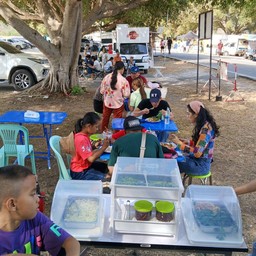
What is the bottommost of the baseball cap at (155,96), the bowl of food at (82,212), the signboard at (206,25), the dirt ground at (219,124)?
the dirt ground at (219,124)

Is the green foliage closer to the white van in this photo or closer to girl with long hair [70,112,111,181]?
girl with long hair [70,112,111,181]

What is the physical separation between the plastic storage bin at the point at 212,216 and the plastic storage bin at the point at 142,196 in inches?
7.7

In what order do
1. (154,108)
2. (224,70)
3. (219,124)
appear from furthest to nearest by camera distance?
(224,70) < (219,124) < (154,108)

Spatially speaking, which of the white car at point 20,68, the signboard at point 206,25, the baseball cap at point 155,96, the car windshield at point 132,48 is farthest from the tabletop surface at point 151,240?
the car windshield at point 132,48

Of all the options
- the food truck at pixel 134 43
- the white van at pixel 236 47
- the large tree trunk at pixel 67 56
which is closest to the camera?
the large tree trunk at pixel 67 56

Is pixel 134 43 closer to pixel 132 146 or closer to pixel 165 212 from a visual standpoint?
pixel 132 146

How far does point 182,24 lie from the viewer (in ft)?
202

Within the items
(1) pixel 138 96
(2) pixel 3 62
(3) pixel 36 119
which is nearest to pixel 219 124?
(1) pixel 138 96

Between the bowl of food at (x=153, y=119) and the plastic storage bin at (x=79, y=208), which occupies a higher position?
the plastic storage bin at (x=79, y=208)

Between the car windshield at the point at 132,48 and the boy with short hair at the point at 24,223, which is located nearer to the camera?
the boy with short hair at the point at 24,223

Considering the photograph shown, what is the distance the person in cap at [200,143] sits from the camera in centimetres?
434

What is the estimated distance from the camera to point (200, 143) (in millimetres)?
4348

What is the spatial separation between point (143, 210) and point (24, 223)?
2.77 feet

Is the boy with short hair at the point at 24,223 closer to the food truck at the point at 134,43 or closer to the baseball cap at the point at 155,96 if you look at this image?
the baseball cap at the point at 155,96
